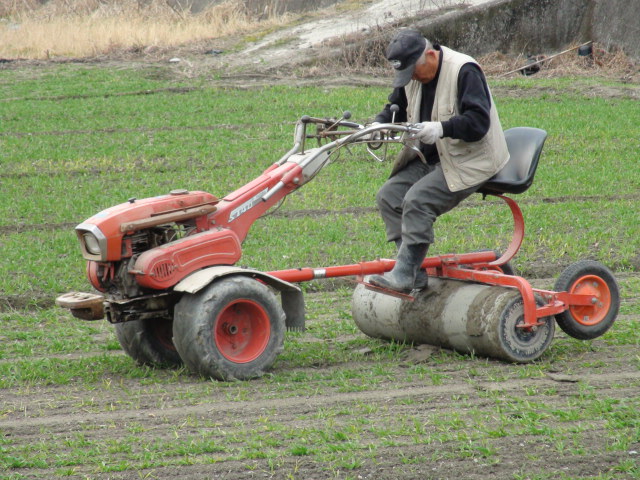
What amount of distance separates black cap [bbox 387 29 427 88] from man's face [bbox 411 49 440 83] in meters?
0.06

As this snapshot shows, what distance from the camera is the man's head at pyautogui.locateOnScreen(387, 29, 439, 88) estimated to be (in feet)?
19.5

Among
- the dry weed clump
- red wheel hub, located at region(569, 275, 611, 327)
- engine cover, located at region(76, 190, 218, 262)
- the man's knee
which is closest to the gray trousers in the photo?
the man's knee

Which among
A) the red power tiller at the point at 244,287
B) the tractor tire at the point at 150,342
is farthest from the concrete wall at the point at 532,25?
the tractor tire at the point at 150,342

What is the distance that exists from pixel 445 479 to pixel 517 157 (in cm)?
292

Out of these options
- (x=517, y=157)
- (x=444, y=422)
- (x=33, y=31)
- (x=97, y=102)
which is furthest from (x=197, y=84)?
(x=444, y=422)

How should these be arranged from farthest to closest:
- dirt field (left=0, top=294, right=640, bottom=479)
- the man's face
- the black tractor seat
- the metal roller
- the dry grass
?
1. the dry grass
2. the black tractor seat
3. the metal roller
4. the man's face
5. dirt field (left=0, top=294, right=640, bottom=479)

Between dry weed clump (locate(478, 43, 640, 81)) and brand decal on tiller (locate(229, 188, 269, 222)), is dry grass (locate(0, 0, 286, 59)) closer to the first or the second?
dry weed clump (locate(478, 43, 640, 81))

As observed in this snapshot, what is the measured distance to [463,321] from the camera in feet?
20.6

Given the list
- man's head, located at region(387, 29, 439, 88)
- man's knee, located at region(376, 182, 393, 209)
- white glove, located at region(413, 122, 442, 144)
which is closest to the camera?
white glove, located at region(413, 122, 442, 144)

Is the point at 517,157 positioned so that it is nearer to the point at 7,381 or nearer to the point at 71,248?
the point at 7,381

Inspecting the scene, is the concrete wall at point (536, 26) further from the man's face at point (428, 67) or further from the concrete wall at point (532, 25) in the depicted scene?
the man's face at point (428, 67)

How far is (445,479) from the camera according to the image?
14.0ft

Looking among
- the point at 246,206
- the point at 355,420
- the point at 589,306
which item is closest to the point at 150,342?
the point at 246,206

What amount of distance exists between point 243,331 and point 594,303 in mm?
2588
